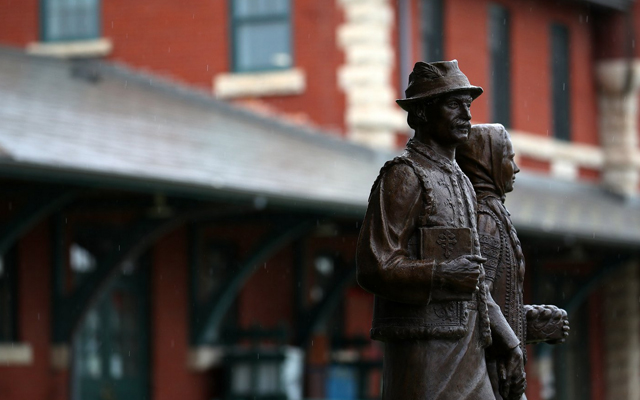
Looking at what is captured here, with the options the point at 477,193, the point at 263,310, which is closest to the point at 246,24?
the point at 263,310

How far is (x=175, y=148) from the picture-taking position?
13938mm

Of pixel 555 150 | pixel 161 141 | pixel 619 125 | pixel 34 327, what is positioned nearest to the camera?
pixel 34 327

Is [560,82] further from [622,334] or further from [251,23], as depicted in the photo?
[251,23]

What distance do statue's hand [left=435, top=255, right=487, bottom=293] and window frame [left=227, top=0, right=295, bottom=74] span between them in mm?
14028

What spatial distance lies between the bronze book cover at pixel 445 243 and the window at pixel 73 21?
15.6 metres

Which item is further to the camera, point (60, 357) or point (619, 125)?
point (619, 125)

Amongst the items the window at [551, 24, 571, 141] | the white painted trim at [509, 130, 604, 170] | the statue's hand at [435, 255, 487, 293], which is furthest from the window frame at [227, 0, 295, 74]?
the statue's hand at [435, 255, 487, 293]

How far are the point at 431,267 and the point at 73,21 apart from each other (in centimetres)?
1587

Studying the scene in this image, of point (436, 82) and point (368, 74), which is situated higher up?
point (368, 74)

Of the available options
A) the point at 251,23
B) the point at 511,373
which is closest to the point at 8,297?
the point at 251,23

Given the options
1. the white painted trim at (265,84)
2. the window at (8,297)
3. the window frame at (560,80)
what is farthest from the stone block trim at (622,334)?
the window at (8,297)

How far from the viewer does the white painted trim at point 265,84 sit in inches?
746

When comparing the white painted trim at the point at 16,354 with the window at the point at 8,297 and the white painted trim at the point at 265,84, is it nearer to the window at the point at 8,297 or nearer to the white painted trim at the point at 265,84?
the window at the point at 8,297

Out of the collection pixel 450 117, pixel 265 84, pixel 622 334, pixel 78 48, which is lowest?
pixel 622 334
